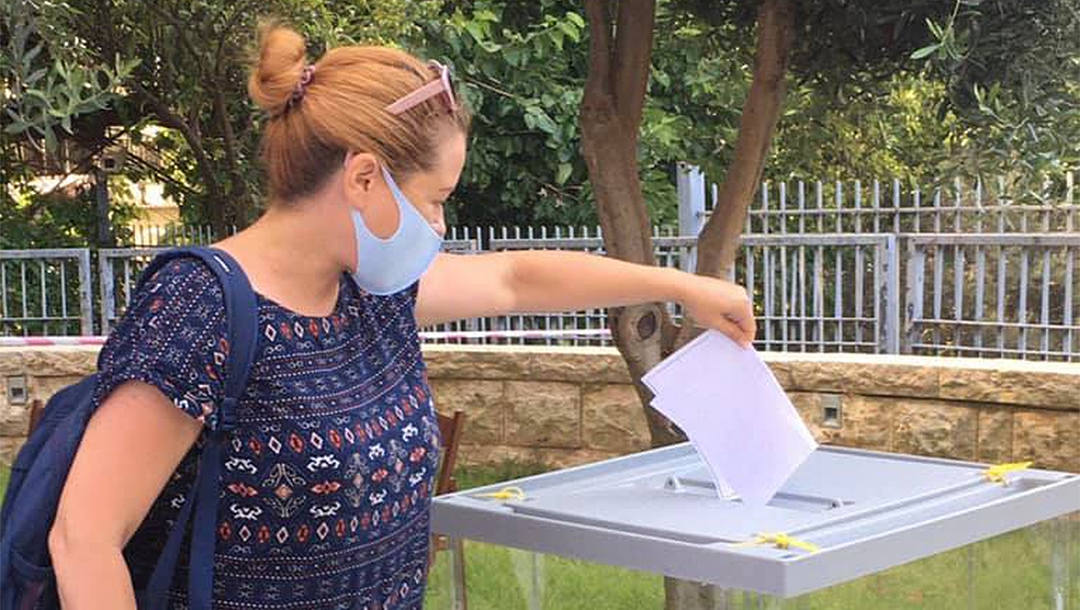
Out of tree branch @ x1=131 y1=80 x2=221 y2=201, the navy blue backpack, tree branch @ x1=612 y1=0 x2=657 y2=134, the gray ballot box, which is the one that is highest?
tree branch @ x1=131 y1=80 x2=221 y2=201

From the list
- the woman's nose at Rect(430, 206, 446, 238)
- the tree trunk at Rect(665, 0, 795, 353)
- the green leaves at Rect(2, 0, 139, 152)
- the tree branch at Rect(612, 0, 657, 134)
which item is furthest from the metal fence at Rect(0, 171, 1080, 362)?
the woman's nose at Rect(430, 206, 446, 238)

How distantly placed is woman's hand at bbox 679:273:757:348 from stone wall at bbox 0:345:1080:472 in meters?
3.61

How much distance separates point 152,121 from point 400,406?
347 inches

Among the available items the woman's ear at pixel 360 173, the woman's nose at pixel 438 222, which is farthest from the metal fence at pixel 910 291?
the woman's ear at pixel 360 173

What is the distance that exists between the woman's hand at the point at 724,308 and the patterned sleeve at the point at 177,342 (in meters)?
0.81

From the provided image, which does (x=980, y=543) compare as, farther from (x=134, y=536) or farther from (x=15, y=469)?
(x=15, y=469)

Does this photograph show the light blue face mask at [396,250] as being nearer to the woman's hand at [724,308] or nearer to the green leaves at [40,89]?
the woman's hand at [724,308]

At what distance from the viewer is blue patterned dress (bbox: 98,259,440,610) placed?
4.97 feet

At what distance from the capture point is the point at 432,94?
65.9 inches

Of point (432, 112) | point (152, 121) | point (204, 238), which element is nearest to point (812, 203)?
A: point (204, 238)

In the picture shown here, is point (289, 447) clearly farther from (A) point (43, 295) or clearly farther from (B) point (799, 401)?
(A) point (43, 295)

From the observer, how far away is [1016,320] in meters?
6.57

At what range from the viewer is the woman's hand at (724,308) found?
208 cm

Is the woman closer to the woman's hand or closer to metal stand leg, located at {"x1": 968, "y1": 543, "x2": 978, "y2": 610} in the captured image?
the woman's hand
